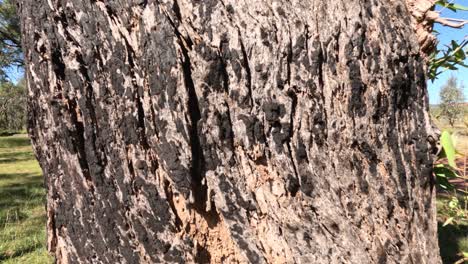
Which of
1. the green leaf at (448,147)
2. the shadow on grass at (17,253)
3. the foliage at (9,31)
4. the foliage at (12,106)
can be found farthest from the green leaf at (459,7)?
the foliage at (12,106)

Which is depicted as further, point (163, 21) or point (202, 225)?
point (202, 225)

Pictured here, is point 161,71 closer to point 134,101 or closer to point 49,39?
point 134,101

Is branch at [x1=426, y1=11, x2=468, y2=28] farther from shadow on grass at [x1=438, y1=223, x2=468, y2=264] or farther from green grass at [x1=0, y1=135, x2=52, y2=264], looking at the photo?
green grass at [x1=0, y1=135, x2=52, y2=264]

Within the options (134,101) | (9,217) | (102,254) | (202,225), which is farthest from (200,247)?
(9,217)

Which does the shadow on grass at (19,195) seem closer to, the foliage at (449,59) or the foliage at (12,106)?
the foliage at (449,59)

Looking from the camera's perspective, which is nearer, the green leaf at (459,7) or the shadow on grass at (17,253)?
the green leaf at (459,7)

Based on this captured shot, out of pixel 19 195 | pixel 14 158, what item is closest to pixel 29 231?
pixel 19 195
